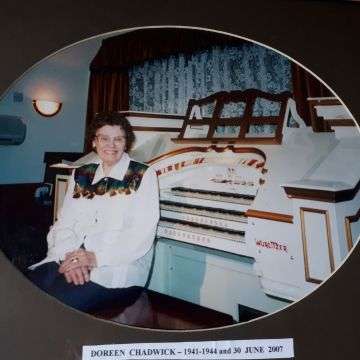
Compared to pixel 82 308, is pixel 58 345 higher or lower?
lower

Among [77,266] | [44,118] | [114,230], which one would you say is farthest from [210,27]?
[77,266]

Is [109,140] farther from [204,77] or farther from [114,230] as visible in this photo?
[204,77]

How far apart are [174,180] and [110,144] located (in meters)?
0.24

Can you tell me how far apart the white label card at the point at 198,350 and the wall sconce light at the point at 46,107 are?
758 mm

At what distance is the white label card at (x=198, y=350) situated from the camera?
1.34 m

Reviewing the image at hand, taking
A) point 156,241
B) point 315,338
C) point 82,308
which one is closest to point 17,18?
point 156,241

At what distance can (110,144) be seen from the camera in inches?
54.9

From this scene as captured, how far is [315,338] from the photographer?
144 centimetres

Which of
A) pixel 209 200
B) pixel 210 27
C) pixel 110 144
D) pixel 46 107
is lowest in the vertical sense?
pixel 209 200

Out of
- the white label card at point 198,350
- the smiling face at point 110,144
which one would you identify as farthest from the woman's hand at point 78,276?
the smiling face at point 110,144

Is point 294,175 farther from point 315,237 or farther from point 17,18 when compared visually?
point 17,18

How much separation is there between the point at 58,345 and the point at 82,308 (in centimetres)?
14

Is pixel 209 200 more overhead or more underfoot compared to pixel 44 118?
more underfoot

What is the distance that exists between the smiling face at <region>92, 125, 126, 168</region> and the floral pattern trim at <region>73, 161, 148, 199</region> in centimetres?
4
